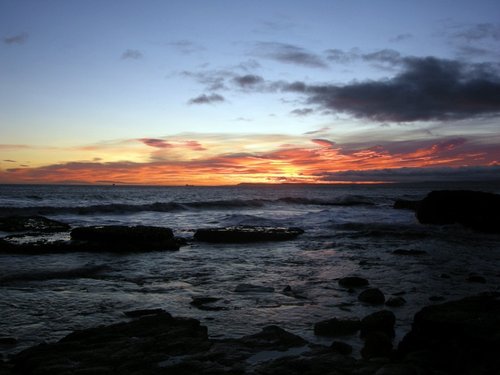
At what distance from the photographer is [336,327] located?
6113 mm

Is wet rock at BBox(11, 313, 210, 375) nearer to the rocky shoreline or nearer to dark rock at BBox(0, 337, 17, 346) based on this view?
the rocky shoreline

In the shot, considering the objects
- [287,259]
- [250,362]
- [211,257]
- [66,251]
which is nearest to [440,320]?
[250,362]

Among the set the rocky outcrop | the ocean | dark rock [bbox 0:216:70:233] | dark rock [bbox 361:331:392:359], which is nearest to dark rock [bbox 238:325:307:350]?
the ocean

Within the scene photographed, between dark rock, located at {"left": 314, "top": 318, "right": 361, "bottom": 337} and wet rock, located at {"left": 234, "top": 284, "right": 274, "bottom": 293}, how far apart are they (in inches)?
110

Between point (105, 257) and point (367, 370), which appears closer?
point (367, 370)

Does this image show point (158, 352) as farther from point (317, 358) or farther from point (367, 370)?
point (367, 370)

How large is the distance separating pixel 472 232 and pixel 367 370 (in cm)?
2155

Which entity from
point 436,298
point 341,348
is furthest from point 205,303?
point 436,298

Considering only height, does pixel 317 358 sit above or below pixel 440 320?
below

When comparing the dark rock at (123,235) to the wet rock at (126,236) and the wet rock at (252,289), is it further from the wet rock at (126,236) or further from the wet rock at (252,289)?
the wet rock at (252,289)

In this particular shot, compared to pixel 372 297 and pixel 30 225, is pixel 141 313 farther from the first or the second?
pixel 30 225

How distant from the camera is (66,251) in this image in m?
14.9

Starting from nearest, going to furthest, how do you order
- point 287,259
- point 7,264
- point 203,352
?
point 203,352 < point 7,264 < point 287,259

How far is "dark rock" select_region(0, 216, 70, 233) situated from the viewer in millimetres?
21203
